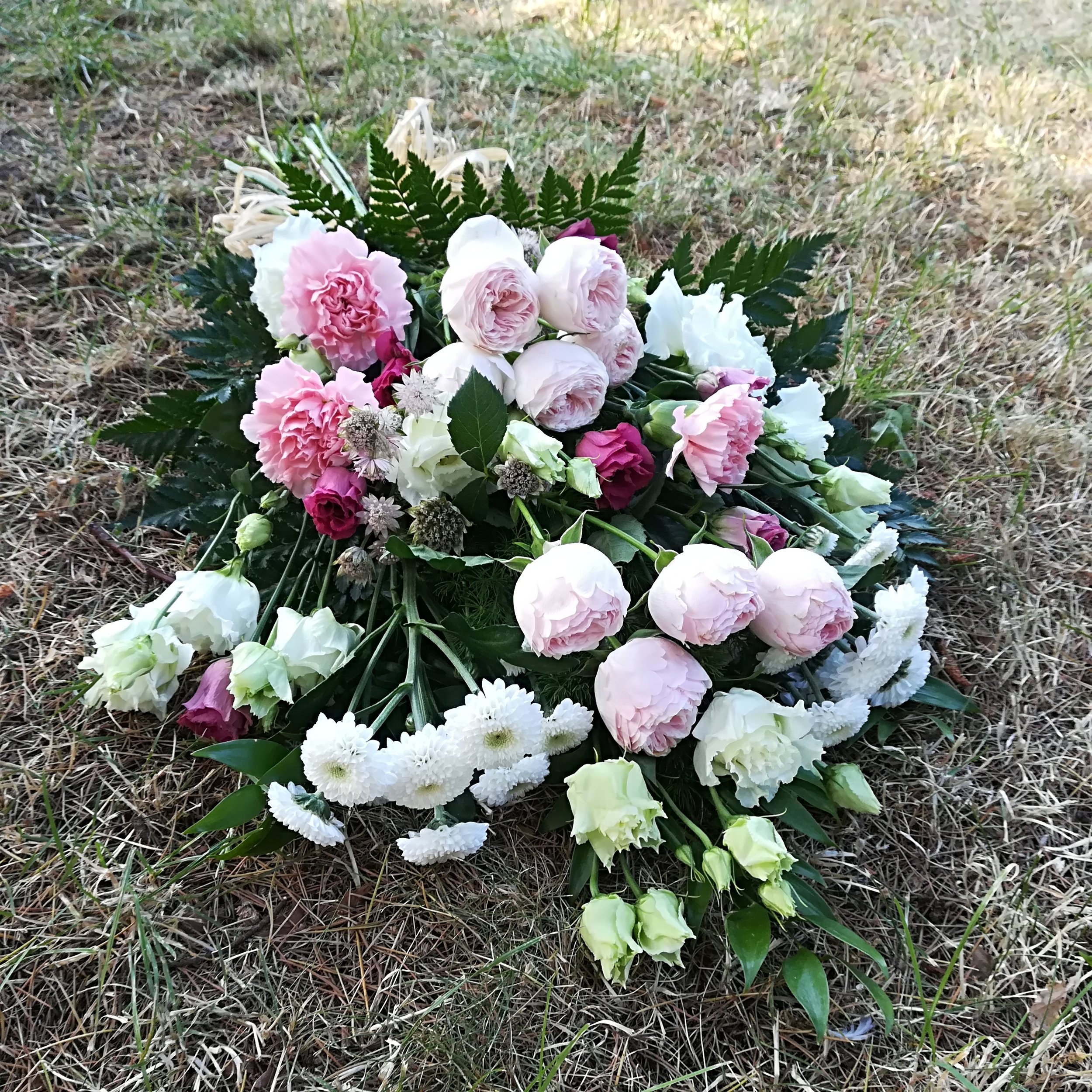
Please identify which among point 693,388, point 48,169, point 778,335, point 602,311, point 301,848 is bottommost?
point 301,848

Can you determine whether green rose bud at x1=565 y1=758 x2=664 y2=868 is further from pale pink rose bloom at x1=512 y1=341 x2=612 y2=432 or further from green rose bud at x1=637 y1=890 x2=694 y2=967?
pale pink rose bloom at x1=512 y1=341 x2=612 y2=432

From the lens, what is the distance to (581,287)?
38.0 inches

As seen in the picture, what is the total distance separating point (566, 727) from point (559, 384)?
39 centimetres

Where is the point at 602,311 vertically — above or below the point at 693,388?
above

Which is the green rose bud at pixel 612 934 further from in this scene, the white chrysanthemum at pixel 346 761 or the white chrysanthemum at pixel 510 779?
the white chrysanthemum at pixel 346 761

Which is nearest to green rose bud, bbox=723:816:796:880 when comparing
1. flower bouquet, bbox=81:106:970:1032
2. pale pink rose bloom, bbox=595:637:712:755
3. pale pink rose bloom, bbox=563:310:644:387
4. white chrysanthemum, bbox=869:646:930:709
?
flower bouquet, bbox=81:106:970:1032

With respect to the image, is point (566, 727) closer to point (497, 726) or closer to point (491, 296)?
point (497, 726)

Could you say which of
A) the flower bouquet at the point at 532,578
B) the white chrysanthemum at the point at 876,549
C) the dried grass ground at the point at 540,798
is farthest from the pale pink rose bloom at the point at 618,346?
the dried grass ground at the point at 540,798

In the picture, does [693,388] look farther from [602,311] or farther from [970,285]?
[970,285]

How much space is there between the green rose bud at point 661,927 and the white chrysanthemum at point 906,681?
1.36 feet

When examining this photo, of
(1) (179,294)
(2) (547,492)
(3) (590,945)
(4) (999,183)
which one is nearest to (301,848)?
(3) (590,945)

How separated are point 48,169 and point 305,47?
0.91m

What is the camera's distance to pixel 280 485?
3.70 ft

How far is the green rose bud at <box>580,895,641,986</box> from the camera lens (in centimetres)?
88
